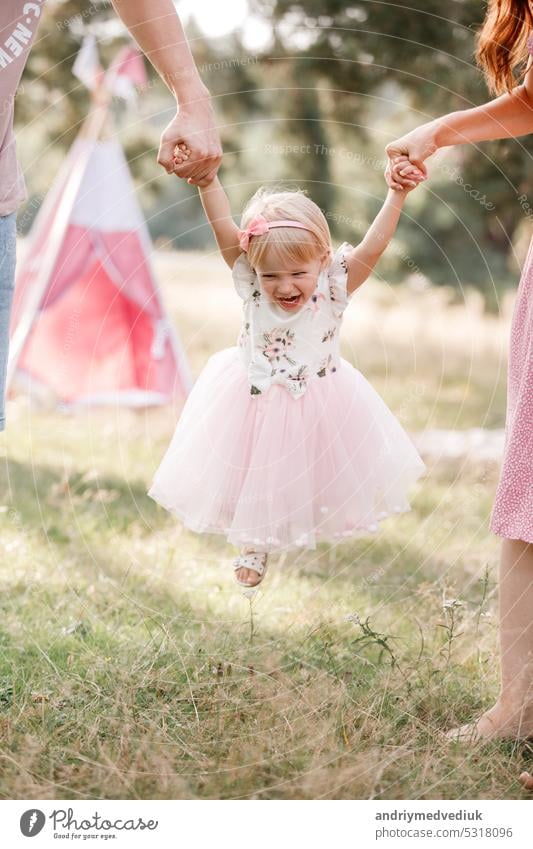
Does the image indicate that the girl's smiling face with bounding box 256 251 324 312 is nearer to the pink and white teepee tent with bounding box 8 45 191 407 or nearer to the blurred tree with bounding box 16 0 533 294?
the blurred tree with bounding box 16 0 533 294

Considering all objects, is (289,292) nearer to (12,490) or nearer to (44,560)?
(44,560)

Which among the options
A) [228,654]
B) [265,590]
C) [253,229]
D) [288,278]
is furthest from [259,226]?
[265,590]

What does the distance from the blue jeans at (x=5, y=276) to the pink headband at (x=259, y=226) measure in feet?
1.94

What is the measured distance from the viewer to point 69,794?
205 centimetres

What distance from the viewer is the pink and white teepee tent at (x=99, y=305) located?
17.7 feet

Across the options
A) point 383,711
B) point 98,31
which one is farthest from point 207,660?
point 98,31

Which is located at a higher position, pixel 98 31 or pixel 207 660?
pixel 98 31

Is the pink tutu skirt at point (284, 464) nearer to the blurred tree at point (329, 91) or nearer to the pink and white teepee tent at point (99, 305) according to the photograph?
the blurred tree at point (329, 91)

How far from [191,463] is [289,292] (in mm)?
495

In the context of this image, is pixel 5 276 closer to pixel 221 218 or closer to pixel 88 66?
pixel 221 218

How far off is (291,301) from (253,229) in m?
0.20

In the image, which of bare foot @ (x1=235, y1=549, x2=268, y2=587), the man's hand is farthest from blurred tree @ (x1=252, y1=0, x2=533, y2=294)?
bare foot @ (x1=235, y1=549, x2=268, y2=587)

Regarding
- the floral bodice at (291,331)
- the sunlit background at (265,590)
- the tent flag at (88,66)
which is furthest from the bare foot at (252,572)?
the tent flag at (88,66)
